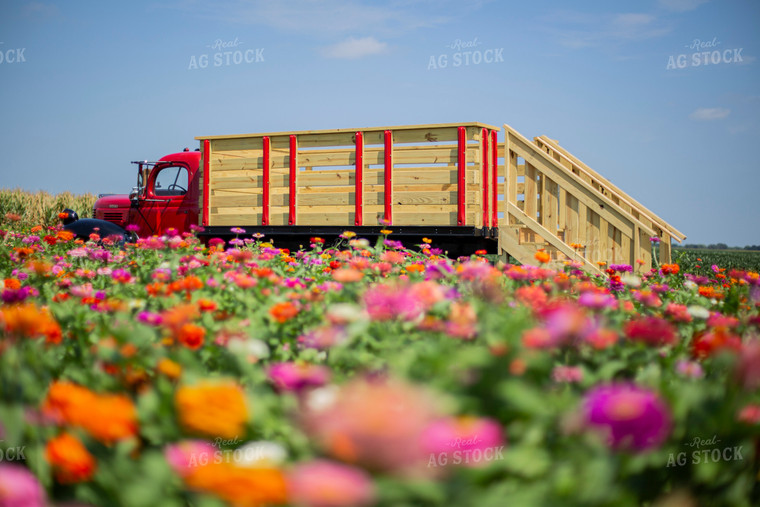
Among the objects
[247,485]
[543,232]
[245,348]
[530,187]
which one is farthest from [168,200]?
[247,485]

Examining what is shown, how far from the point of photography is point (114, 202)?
11.2 m

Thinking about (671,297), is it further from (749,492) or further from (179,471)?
(179,471)

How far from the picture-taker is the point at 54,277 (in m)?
3.84

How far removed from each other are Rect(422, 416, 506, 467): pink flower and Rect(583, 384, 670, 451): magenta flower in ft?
0.75

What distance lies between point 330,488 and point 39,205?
21285mm

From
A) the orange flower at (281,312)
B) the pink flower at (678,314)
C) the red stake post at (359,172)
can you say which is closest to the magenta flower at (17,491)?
the orange flower at (281,312)

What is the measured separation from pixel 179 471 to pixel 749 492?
62.6 inches

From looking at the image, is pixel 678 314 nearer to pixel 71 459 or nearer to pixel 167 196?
pixel 71 459

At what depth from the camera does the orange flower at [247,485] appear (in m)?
1.00

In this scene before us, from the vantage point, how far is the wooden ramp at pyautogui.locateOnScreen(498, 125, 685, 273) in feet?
27.6

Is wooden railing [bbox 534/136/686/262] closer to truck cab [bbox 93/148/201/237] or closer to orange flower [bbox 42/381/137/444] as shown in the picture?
truck cab [bbox 93/148/201/237]

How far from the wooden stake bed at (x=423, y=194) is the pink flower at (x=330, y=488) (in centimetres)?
735

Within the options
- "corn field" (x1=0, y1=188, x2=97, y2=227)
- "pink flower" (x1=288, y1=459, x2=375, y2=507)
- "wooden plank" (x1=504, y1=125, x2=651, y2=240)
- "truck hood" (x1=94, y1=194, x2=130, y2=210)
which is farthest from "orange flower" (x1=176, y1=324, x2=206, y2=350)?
"corn field" (x1=0, y1=188, x2=97, y2=227)

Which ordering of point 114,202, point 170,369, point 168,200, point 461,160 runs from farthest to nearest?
point 114,202
point 168,200
point 461,160
point 170,369
